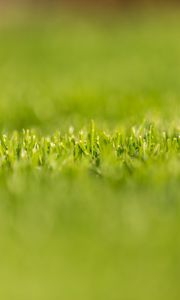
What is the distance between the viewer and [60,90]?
6.24 m

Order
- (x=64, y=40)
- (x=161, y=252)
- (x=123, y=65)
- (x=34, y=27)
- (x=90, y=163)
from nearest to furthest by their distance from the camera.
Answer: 1. (x=161, y=252)
2. (x=90, y=163)
3. (x=123, y=65)
4. (x=64, y=40)
5. (x=34, y=27)

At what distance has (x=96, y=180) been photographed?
8.98 feet

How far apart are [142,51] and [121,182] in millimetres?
7824

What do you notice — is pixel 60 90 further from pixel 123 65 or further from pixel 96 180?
pixel 96 180

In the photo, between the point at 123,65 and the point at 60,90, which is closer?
the point at 60,90

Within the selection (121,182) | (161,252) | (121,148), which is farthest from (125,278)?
(121,148)

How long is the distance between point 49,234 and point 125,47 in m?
8.87

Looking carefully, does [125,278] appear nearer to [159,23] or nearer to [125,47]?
[125,47]

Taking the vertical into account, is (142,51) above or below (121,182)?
above

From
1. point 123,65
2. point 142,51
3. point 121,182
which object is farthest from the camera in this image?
point 142,51

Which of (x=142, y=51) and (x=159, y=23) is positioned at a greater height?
(x=159, y=23)

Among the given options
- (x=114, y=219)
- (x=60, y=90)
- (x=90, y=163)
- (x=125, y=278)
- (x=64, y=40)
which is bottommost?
(x=125, y=278)

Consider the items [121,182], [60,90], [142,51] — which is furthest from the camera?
[142,51]

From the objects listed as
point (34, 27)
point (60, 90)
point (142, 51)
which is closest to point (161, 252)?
point (60, 90)
